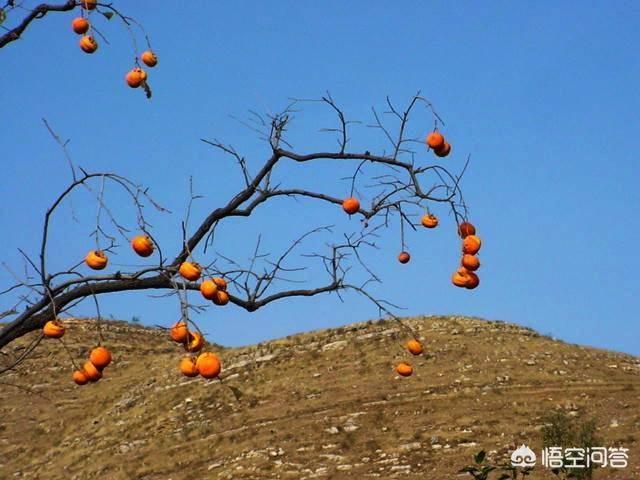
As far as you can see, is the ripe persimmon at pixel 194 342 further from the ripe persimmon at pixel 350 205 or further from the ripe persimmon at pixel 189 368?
the ripe persimmon at pixel 350 205

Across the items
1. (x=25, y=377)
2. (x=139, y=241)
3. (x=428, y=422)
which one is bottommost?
(x=139, y=241)

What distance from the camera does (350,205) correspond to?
6.05 metres

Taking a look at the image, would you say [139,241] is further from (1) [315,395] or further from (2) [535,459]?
(1) [315,395]

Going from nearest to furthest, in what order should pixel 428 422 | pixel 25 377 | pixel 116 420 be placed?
1. pixel 428 422
2. pixel 116 420
3. pixel 25 377

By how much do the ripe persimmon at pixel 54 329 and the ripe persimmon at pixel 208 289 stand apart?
37.0 inches

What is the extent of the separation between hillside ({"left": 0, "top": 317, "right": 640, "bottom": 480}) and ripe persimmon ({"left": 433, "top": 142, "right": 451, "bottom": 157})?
35.8 feet

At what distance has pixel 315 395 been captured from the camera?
25.4m

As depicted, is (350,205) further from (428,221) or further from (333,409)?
(333,409)

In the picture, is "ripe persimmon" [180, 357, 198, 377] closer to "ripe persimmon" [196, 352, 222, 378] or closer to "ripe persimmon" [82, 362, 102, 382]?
"ripe persimmon" [196, 352, 222, 378]

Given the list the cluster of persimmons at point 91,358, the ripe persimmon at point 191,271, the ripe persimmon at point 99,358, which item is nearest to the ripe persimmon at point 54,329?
the cluster of persimmons at point 91,358

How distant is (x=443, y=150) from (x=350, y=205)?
77 cm

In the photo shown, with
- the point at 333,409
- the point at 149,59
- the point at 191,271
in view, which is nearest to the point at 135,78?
the point at 149,59

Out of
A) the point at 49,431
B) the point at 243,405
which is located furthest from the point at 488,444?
the point at 49,431

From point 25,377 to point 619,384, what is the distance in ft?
80.4
